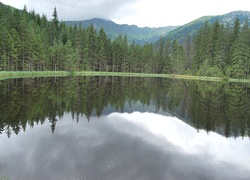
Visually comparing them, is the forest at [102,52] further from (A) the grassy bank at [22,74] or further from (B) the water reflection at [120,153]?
(B) the water reflection at [120,153]

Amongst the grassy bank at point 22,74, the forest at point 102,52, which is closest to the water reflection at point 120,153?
the grassy bank at point 22,74

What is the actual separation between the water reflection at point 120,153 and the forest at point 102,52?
4922cm

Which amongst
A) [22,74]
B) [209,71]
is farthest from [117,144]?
[209,71]

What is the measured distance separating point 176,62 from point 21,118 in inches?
4029

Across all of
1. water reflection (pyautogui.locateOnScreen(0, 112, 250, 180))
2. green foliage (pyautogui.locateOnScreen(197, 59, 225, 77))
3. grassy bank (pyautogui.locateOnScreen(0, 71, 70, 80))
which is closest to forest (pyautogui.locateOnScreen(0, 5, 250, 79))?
green foliage (pyautogui.locateOnScreen(197, 59, 225, 77))

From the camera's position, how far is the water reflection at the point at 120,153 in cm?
862

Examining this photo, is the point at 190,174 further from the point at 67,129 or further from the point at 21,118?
the point at 21,118

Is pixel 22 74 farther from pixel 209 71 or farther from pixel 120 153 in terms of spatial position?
pixel 209 71

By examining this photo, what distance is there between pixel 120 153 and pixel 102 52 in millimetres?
92474

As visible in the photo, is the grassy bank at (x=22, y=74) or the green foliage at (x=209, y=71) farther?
the green foliage at (x=209, y=71)

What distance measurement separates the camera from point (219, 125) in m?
17.6

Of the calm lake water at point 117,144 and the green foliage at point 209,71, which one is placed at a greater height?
the green foliage at point 209,71

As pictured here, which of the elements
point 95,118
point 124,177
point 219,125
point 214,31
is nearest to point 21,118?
point 95,118

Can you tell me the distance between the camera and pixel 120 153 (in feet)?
34.9
